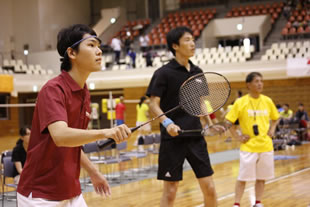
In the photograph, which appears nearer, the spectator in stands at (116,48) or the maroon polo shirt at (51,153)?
the maroon polo shirt at (51,153)

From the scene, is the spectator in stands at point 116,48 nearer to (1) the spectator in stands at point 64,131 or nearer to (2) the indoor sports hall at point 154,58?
(2) the indoor sports hall at point 154,58

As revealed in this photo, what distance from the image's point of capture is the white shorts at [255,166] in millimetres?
6727

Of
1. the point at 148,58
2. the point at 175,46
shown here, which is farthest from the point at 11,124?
the point at 175,46

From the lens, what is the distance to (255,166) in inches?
267

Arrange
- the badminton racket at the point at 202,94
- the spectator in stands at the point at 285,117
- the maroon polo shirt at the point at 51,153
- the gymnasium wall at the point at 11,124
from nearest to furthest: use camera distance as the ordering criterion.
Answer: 1. the maroon polo shirt at the point at 51,153
2. the badminton racket at the point at 202,94
3. the spectator in stands at the point at 285,117
4. the gymnasium wall at the point at 11,124

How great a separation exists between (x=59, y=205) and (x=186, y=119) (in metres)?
2.22

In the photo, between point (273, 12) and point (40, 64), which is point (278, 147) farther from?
point (40, 64)

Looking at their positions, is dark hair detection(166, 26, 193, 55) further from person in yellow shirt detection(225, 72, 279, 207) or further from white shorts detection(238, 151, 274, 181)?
white shorts detection(238, 151, 274, 181)

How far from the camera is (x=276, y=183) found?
9547 millimetres

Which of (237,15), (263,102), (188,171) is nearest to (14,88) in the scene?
(237,15)

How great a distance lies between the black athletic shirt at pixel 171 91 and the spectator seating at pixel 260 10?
2440cm

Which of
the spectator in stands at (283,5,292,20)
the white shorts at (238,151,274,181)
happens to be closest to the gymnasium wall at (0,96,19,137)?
the spectator in stands at (283,5,292,20)

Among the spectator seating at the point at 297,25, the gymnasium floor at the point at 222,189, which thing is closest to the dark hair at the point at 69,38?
the gymnasium floor at the point at 222,189

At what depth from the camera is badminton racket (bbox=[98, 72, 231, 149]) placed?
4.05m
